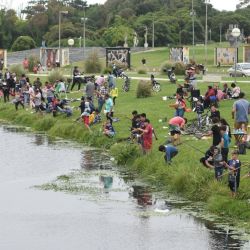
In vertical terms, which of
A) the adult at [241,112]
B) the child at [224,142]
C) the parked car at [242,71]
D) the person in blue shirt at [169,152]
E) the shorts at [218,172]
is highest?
the parked car at [242,71]

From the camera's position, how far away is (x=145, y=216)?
22203 millimetres

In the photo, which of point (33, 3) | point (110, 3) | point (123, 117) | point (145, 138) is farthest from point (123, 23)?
point (145, 138)

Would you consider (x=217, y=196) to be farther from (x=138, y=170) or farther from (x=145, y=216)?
(x=138, y=170)

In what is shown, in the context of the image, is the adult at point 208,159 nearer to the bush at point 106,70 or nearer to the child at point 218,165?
the child at point 218,165

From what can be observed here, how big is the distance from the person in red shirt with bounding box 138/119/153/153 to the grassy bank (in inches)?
11.1

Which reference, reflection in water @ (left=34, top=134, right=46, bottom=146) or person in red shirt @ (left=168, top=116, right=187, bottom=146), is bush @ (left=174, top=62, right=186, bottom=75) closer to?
reflection in water @ (left=34, top=134, right=46, bottom=146)

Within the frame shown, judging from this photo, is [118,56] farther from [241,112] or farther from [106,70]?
[241,112]

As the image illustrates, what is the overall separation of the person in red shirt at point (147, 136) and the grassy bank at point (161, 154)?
0.92ft

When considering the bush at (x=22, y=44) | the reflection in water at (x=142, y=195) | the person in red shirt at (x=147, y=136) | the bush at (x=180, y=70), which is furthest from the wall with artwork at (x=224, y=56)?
the reflection in water at (x=142, y=195)

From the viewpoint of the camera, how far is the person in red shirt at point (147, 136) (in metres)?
28.3

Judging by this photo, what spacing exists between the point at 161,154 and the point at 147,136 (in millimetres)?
810

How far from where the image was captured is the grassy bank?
22.3 meters

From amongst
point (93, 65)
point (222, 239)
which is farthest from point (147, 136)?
point (93, 65)

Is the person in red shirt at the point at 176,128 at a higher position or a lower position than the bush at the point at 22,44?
lower
